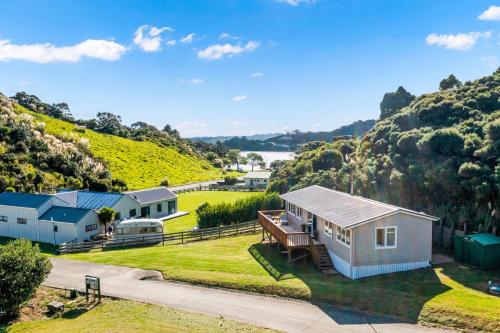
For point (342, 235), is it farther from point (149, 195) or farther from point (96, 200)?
point (149, 195)

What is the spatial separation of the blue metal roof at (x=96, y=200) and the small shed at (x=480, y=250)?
30.2 meters

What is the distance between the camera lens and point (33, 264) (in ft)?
55.7

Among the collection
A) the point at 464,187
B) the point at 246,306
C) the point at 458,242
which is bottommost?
the point at 246,306

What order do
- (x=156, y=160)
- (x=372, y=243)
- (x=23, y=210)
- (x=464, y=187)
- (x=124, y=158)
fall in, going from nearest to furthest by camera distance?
(x=372, y=243) < (x=464, y=187) < (x=23, y=210) < (x=124, y=158) < (x=156, y=160)

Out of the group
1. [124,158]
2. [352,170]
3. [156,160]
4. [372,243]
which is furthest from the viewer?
[156,160]

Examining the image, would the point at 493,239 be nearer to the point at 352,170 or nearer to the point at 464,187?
the point at 464,187

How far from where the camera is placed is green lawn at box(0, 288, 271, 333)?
47.7ft

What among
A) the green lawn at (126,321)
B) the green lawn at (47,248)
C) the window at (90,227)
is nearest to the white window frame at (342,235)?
the green lawn at (126,321)

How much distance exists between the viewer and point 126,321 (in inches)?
602

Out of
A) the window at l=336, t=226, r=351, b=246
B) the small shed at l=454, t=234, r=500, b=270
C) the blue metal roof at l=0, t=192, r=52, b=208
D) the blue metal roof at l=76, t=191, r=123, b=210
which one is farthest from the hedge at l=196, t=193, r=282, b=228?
the small shed at l=454, t=234, r=500, b=270

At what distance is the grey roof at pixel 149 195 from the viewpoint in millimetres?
42219

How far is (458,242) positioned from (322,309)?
10382mm

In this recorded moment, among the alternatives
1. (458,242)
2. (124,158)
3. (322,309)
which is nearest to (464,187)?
(458,242)

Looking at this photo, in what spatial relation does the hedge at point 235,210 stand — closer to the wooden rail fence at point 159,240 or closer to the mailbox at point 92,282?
the wooden rail fence at point 159,240
